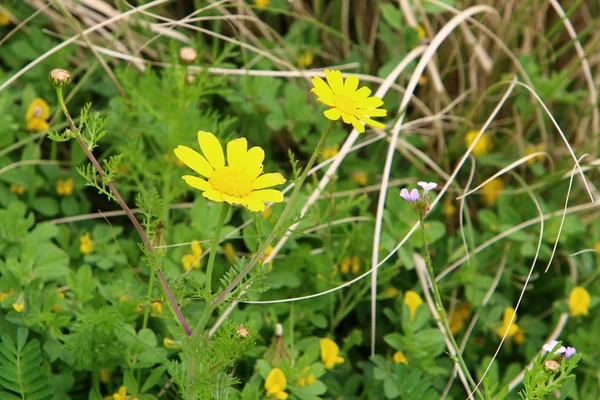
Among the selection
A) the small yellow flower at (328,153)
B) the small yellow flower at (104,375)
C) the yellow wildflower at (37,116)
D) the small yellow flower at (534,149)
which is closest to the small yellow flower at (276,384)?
the small yellow flower at (104,375)

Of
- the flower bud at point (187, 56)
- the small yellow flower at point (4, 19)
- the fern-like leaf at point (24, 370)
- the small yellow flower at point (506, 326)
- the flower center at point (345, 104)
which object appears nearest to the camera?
the flower center at point (345, 104)

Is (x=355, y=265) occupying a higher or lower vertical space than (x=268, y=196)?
lower

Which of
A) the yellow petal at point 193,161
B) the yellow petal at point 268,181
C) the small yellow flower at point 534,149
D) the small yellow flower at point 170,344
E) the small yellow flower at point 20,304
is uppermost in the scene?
the yellow petal at point 193,161

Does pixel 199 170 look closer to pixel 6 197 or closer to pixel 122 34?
pixel 6 197

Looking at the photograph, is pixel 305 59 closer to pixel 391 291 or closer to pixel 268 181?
pixel 391 291

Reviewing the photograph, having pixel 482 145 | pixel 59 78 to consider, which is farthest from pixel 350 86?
pixel 482 145

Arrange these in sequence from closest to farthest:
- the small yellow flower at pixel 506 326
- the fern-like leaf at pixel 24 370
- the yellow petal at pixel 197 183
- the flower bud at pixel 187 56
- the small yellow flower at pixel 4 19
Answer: the yellow petal at pixel 197 183, the fern-like leaf at pixel 24 370, the flower bud at pixel 187 56, the small yellow flower at pixel 506 326, the small yellow flower at pixel 4 19

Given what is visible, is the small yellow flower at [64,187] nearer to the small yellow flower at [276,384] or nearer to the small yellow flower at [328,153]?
the small yellow flower at [328,153]
